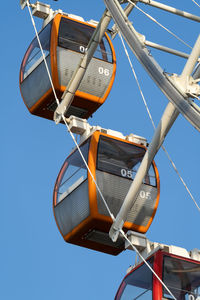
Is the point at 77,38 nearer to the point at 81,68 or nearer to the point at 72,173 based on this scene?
the point at 81,68

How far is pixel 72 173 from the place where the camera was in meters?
21.7

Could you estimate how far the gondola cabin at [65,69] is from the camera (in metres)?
23.5

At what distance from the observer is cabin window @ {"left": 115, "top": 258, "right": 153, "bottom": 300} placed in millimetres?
18500

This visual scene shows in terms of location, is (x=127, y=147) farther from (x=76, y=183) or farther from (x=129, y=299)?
(x=129, y=299)

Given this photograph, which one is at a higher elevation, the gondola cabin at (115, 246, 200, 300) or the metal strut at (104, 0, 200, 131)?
the metal strut at (104, 0, 200, 131)

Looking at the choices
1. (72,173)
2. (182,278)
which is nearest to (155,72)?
(182,278)

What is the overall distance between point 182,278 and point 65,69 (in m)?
6.54

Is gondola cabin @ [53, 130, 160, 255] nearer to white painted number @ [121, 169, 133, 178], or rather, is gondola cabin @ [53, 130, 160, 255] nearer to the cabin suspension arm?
white painted number @ [121, 169, 133, 178]

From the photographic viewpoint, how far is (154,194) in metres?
21.4

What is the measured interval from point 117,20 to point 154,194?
450 centimetres

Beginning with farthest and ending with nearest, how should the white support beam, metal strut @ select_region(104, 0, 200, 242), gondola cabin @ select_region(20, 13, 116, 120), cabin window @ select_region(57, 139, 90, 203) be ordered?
gondola cabin @ select_region(20, 13, 116, 120) < cabin window @ select_region(57, 139, 90, 203) < the white support beam < metal strut @ select_region(104, 0, 200, 242)

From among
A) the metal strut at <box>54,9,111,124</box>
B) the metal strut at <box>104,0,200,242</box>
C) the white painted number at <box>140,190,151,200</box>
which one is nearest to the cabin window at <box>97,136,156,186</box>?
the white painted number at <box>140,190,151,200</box>

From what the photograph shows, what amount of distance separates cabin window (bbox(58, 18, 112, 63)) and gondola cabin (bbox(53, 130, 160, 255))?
9.32 ft

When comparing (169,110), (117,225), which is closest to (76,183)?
(117,225)
